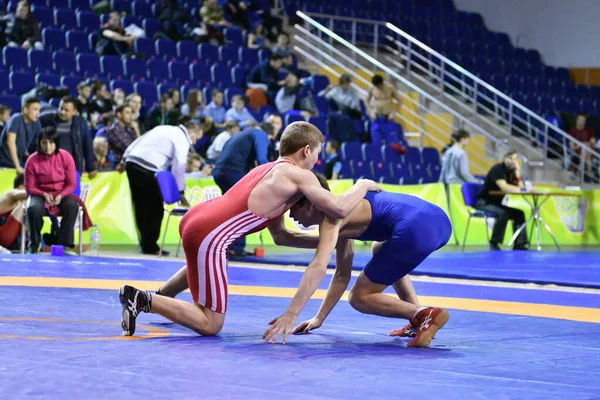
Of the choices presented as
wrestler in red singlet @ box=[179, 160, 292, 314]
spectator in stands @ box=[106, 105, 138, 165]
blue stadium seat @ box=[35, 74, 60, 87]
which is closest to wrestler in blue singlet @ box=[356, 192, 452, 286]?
wrestler in red singlet @ box=[179, 160, 292, 314]

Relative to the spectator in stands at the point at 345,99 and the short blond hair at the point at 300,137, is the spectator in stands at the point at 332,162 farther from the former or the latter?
the short blond hair at the point at 300,137

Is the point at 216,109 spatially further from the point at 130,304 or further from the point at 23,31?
the point at 130,304

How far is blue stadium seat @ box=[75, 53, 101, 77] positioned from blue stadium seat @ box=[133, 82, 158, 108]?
2.07 ft

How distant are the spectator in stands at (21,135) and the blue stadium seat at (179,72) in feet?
13.0

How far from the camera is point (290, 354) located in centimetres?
393

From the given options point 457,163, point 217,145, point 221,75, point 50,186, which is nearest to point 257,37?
point 221,75

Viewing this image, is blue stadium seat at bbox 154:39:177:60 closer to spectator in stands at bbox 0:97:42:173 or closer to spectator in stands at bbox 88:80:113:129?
spectator in stands at bbox 88:80:113:129

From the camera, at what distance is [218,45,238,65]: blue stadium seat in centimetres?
1507

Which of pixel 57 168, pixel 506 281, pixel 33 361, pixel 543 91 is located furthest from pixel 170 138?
pixel 543 91

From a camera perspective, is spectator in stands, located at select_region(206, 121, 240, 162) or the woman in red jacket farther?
spectator in stands, located at select_region(206, 121, 240, 162)

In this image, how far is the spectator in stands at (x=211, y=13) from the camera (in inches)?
602

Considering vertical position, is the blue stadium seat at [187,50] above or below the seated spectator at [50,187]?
above

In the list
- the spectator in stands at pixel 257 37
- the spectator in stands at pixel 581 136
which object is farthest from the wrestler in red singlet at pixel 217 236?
the spectator in stands at pixel 581 136

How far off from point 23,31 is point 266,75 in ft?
11.1
